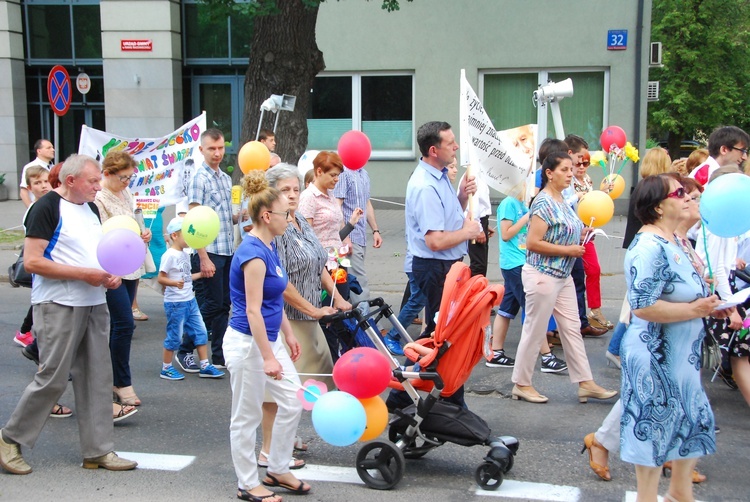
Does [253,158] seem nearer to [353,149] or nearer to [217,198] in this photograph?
[217,198]

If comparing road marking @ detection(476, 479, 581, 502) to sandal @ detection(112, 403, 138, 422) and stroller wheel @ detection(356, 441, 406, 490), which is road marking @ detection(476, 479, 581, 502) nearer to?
stroller wheel @ detection(356, 441, 406, 490)

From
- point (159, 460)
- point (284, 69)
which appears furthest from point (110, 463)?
point (284, 69)

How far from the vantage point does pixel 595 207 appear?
22.6 feet

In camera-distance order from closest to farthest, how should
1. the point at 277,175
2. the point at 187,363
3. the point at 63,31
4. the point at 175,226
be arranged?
the point at 277,175
the point at 175,226
the point at 187,363
the point at 63,31

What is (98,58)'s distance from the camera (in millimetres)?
21438

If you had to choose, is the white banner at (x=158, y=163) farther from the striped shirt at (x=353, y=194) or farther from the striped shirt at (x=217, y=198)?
the striped shirt at (x=353, y=194)

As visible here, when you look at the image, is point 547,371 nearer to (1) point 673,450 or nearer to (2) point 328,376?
(2) point 328,376

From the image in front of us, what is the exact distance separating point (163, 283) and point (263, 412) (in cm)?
220

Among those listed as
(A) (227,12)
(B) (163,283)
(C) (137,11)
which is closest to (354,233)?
(B) (163,283)

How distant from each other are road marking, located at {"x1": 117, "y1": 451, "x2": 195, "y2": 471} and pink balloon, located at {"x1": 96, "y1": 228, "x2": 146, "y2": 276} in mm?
1162

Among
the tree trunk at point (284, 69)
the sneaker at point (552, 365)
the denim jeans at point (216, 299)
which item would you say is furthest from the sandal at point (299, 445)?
the tree trunk at point (284, 69)

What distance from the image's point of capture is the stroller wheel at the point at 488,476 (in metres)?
4.55

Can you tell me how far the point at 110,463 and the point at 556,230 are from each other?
332 cm

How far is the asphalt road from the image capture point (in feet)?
15.1
